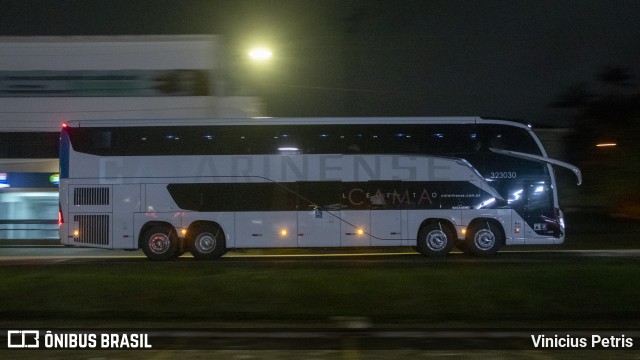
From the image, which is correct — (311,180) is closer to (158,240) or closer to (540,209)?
(158,240)

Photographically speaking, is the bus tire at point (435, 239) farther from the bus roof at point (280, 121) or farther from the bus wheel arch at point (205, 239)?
the bus wheel arch at point (205, 239)

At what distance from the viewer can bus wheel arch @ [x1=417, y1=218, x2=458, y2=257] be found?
1897 cm

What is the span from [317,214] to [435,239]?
3.46 m

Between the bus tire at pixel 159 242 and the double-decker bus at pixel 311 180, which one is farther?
the bus tire at pixel 159 242

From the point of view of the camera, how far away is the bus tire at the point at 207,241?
62.6 feet

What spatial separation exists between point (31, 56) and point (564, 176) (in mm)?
28353

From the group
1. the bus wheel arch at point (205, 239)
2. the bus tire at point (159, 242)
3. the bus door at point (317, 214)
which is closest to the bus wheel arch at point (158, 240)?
the bus tire at point (159, 242)

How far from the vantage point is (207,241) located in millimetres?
19141

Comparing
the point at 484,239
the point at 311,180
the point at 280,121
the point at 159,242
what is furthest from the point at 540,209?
the point at 159,242

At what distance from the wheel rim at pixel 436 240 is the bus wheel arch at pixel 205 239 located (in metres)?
5.91

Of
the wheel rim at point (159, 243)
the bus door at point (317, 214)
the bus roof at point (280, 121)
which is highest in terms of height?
the bus roof at point (280, 121)

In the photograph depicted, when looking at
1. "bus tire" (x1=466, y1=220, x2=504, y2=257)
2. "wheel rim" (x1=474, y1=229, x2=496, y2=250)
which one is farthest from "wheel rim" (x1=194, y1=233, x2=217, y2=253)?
"wheel rim" (x1=474, y1=229, x2=496, y2=250)

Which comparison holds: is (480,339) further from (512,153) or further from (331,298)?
(512,153)

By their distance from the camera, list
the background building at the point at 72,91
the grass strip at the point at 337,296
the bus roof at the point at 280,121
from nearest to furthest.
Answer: the grass strip at the point at 337,296
the bus roof at the point at 280,121
the background building at the point at 72,91
